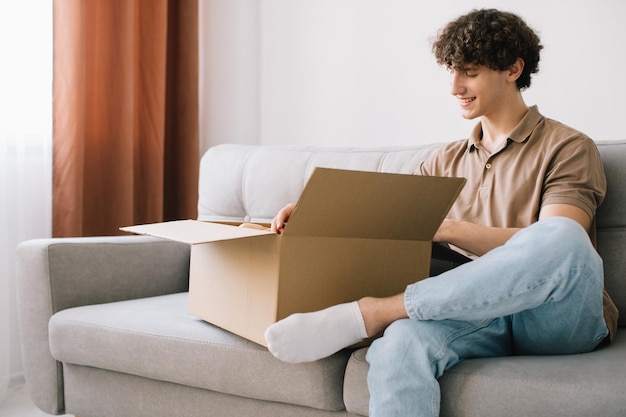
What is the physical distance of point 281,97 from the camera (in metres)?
2.98

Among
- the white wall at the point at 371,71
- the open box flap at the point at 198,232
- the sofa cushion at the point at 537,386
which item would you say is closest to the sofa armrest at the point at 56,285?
the open box flap at the point at 198,232

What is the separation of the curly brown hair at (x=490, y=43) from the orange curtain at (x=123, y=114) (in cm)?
137

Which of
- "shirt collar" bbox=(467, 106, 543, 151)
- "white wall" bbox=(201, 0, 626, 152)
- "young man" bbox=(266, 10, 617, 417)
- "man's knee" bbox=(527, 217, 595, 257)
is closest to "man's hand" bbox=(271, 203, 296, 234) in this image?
"young man" bbox=(266, 10, 617, 417)

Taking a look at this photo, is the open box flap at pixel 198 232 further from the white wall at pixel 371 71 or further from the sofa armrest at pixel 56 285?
the white wall at pixel 371 71

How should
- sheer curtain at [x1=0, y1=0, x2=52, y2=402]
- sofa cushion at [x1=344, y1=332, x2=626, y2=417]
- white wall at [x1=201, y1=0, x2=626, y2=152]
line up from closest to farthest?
sofa cushion at [x1=344, y1=332, x2=626, y2=417] < white wall at [x1=201, y1=0, x2=626, y2=152] < sheer curtain at [x1=0, y1=0, x2=52, y2=402]

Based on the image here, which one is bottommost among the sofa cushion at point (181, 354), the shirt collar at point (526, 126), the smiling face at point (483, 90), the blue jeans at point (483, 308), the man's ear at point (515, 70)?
the sofa cushion at point (181, 354)

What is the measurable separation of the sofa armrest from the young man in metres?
0.66

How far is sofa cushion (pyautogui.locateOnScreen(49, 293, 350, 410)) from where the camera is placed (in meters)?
1.33

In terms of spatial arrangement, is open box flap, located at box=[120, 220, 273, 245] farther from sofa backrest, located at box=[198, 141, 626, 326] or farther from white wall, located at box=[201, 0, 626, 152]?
white wall, located at box=[201, 0, 626, 152]

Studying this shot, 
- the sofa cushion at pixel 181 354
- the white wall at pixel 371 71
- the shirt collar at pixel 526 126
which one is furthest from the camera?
the white wall at pixel 371 71

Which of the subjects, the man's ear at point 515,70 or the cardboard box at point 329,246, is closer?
the cardboard box at point 329,246

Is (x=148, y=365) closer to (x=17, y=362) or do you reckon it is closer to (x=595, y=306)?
(x=595, y=306)

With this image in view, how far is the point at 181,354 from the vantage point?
1.48 meters

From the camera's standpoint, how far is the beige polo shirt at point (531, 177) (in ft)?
4.74
